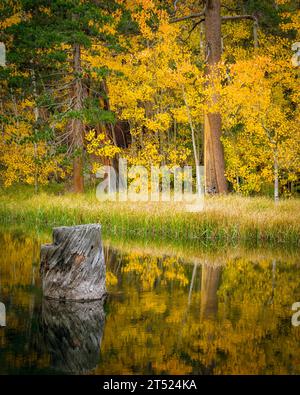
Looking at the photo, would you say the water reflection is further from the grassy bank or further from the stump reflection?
the grassy bank

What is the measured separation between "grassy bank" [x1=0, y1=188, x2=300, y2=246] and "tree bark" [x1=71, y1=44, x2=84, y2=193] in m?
2.24

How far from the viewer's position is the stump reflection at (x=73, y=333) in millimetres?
6496

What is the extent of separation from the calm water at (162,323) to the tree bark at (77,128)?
870cm

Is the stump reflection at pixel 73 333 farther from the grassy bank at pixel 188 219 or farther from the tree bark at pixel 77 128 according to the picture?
Result: the tree bark at pixel 77 128

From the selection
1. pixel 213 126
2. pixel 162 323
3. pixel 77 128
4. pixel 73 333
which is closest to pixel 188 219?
pixel 213 126

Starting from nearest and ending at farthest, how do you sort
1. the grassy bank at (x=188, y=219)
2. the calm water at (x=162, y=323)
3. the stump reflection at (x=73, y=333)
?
1. the calm water at (x=162, y=323)
2. the stump reflection at (x=73, y=333)
3. the grassy bank at (x=188, y=219)

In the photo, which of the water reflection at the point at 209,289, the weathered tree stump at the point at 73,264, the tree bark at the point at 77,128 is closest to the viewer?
the water reflection at the point at 209,289

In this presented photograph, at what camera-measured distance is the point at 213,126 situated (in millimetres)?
20125

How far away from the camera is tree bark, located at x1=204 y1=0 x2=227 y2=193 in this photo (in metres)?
19.8

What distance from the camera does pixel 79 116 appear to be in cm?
1908

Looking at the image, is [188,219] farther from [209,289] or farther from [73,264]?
[73,264]

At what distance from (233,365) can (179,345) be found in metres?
0.81

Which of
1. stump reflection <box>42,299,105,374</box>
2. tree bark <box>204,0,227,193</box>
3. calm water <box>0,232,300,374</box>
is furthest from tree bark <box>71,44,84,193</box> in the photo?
stump reflection <box>42,299,105,374</box>

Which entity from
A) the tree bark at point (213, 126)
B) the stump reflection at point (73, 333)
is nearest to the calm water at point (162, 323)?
the stump reflection at point (73, 333)
